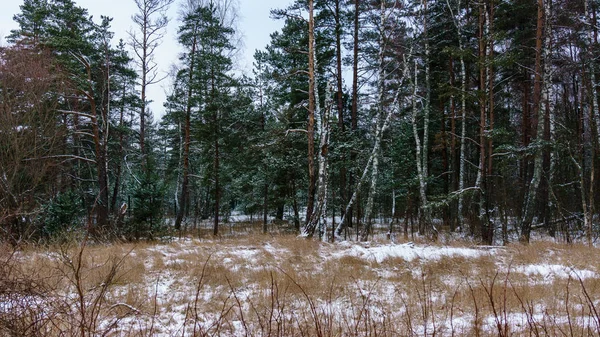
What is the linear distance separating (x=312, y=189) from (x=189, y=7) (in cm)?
1421

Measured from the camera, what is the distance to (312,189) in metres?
10.2

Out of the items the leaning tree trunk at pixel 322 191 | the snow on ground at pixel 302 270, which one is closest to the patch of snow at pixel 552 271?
the snow on ground at pixel 302 270

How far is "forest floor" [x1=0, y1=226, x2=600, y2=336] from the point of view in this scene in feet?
11.7

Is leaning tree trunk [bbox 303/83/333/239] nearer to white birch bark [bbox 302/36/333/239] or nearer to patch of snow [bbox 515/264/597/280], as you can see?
white birch bark [bbox 302/36/333/239]

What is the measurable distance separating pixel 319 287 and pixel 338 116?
11.2 meters

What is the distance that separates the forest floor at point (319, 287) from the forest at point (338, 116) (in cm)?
255

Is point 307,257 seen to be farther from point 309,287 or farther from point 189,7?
point 189,7

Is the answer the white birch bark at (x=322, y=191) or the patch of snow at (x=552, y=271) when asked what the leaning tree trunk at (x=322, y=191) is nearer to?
the white birch bark at (x=322, y=191)

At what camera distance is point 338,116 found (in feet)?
51.0

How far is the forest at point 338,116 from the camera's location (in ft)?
33.9

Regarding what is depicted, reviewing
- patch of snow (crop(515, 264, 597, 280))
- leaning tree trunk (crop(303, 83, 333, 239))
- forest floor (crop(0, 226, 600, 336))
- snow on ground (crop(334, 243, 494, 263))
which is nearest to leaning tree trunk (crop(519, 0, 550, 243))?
forest floor (crop(0, 226, 600, 336))

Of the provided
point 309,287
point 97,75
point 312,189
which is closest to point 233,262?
point 309,287

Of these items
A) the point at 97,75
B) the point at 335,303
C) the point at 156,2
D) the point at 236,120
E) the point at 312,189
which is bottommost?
the point at 335,303

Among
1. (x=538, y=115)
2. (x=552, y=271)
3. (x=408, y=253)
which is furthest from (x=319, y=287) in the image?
(x=538, y=115)
